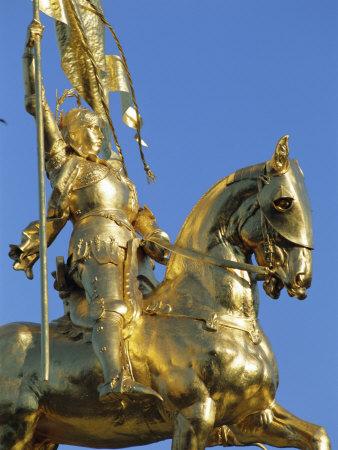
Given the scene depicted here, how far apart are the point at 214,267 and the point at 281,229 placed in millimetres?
695

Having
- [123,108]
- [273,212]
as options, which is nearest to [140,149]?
[123,108]

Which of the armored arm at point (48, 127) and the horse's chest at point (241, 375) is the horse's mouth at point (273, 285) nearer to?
the horse's chest at point (241, 375)

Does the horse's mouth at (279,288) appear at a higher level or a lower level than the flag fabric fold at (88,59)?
lower

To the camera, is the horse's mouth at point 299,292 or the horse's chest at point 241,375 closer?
the horse's chest at point 241,375

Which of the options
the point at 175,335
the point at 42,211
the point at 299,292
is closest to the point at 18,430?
the point at 175,335

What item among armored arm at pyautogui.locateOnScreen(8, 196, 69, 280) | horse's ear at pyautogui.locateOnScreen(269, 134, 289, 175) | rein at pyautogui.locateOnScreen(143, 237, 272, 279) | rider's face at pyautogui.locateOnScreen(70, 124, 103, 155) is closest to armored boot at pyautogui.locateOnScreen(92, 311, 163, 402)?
rein at pyautogui.locateOnScreen(143, 237, 272, 279)

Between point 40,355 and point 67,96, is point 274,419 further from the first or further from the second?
point 67,96

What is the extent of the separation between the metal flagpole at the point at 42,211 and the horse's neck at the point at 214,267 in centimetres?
113

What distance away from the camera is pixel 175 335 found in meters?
13.4

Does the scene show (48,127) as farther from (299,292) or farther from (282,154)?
(299,292)

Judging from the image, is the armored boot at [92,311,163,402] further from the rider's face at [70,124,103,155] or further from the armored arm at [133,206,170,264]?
the rider's face at [70,124,103,155]

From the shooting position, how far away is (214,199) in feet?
45.4

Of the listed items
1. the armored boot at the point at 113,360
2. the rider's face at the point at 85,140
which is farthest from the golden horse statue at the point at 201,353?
the rider's face at the point at 85,140

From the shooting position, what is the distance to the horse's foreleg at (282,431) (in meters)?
13.9
